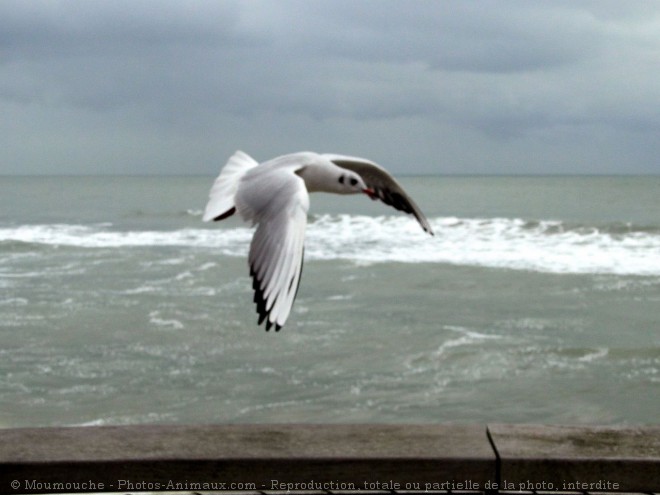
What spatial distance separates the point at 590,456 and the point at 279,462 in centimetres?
56

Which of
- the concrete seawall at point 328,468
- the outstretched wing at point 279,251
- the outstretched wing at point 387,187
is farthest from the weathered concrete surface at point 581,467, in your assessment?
the outstretched wing at point 279,251

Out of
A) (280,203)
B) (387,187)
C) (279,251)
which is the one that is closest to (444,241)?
(387,187)

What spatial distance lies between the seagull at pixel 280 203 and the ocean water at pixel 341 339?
17cm

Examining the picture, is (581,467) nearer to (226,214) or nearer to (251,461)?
(251,461)

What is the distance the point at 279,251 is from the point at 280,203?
0.55 feet

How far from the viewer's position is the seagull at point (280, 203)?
4.30 feet

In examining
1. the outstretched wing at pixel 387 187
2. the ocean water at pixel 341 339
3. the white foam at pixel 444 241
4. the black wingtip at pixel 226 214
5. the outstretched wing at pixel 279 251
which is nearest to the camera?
the outstretched wing at pixel 279 251

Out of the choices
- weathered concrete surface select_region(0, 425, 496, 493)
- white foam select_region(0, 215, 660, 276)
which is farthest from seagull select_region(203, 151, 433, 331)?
white foam select_region(0, 215, 660, 276)

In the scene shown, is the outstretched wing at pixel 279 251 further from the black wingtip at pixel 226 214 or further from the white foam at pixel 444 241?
the white foam at pixel 444 241

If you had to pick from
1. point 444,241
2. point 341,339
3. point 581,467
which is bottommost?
point 444,241

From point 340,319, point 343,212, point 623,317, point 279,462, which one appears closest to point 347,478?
point 279,462

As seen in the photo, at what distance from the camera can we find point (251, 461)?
177 cm

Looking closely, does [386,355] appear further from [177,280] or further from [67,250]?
[67,250]

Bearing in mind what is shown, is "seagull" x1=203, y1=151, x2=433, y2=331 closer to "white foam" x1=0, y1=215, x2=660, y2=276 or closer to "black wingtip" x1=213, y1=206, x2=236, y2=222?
"black wingtip" x1=213, y1=206, x2=236, y2=222
